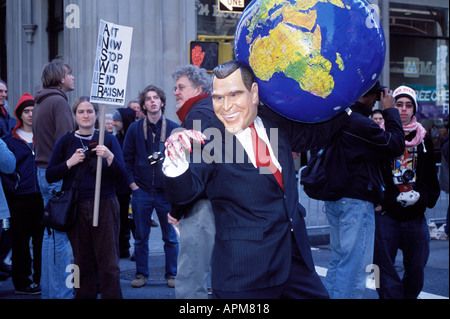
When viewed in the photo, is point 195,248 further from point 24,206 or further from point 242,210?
point 24,206

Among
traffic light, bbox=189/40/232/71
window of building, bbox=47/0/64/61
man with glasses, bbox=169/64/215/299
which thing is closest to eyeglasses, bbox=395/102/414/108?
man with glasses, bbox=169/64/215/299

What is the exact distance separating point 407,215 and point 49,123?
11.0 feet

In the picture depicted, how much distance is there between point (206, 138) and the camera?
305cm

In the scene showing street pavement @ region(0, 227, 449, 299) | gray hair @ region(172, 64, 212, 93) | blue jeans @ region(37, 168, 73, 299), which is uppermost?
gray hair @ region(172, 64, 212, 93)

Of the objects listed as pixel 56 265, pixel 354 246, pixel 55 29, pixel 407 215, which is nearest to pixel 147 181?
pixel 56 265

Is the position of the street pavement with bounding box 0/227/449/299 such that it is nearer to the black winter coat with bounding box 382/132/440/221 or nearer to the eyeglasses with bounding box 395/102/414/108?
the black winter coat with bounding box 382/132/440/221

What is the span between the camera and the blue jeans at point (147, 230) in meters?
6.47

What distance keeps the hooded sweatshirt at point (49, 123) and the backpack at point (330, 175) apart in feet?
7.99

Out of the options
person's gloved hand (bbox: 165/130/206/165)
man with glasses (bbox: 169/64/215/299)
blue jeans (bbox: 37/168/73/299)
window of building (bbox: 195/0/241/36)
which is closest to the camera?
person's gloved hand (bbox: 165/130/206/165)

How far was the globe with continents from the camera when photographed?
295cm

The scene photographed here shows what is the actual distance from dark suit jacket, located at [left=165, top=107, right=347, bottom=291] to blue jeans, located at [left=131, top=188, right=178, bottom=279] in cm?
345

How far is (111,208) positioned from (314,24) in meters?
2.84

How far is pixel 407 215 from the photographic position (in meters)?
4.91

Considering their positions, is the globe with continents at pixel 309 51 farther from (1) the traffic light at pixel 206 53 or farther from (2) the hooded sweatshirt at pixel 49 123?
(1) the traffic light at pixel 206 53
